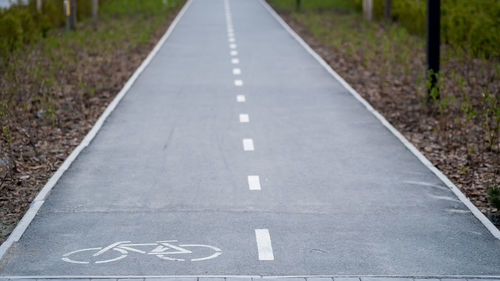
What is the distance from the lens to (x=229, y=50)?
25328 millimetres

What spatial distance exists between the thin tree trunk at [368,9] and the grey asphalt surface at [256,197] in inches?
699

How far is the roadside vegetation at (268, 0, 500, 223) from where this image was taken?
12164 millimetres

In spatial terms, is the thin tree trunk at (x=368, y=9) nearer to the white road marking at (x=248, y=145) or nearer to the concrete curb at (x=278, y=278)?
the white road marking at (x=248, y=145)

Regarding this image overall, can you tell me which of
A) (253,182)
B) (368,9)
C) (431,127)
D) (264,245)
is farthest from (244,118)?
(368,9)

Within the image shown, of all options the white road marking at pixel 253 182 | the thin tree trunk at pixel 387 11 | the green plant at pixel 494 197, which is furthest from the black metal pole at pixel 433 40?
the thin tree trunk at pixel 387 11

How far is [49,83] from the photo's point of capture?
17.3m

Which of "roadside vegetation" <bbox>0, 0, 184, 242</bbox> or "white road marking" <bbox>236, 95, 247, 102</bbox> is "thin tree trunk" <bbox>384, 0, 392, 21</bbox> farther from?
"white road marking" <bbox>236, 95, 247, 102</bbox>

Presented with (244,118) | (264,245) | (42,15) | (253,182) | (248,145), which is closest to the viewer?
(264,245)

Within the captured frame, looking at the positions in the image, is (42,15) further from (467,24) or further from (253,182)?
(253,182)

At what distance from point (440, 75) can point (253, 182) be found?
645 cm

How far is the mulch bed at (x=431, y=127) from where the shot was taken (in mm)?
11055

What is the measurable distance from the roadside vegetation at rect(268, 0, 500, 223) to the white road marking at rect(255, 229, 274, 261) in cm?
253

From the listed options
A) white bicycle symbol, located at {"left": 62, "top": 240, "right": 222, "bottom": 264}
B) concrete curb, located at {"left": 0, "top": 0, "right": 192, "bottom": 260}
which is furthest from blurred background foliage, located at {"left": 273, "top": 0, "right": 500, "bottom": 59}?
white bicycle symbol, located at {"left": 62, "top": 240, "right": 222, "bottom": 264}

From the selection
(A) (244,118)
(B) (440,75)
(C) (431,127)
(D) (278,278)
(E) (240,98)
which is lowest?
(D) (278,278)
